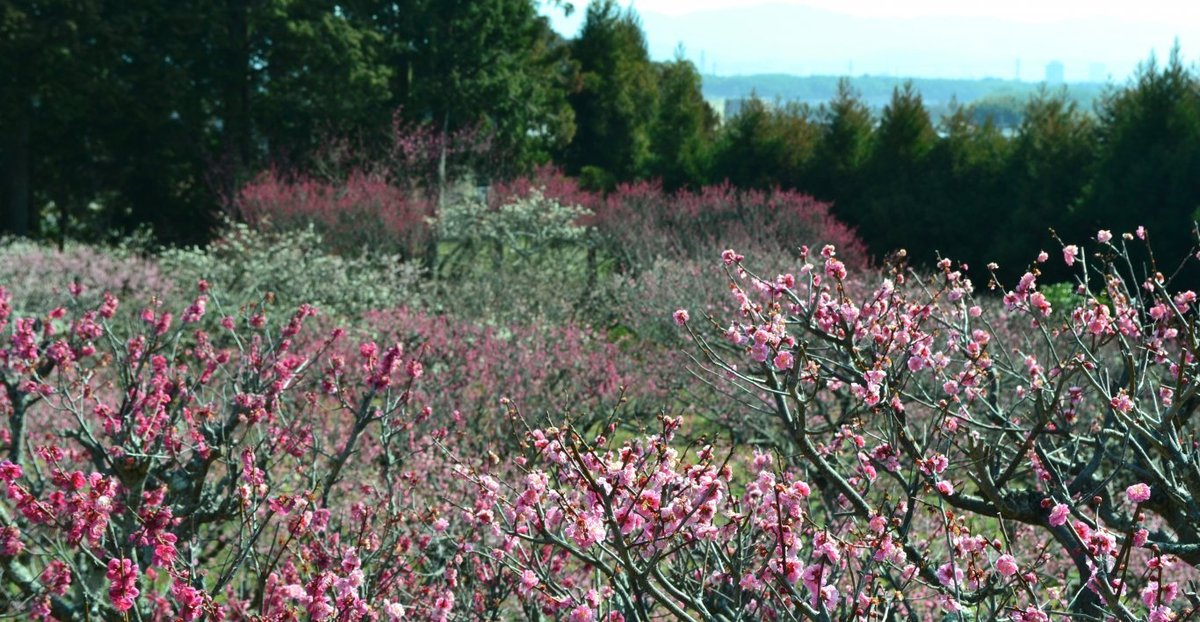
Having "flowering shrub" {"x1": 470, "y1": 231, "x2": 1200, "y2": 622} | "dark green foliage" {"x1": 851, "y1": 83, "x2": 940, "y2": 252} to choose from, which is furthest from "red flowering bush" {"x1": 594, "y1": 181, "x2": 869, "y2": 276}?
"flowering shrub" {"x1": 470, "y1": 231, "x2": 1200, "y2": 622}

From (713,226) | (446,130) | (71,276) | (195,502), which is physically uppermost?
(446,130)

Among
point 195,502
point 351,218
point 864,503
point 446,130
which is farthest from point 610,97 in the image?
point 864,503

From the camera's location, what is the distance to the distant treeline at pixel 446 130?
14.2 meters

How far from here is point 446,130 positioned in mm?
21578

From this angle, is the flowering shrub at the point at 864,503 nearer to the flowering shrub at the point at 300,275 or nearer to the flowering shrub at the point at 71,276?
the flowering shrub at the point at 300,275

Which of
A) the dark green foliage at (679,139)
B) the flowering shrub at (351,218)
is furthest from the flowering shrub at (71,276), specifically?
the dark green foliage at (679,139)

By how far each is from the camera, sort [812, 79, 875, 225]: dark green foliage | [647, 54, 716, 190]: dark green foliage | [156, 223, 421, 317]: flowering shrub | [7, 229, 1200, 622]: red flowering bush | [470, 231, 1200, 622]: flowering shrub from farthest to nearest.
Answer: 1. [647, 54, 716, 190]: dark green foliage
2. [812, 79, 875, 225]: dark green foliage
3. [156, 223, 421, 317]: flowering shrub
4. [7, 229, 1200, 622]: red flowering bush
5. [470, 231, 1200, 622]: flowering shrub

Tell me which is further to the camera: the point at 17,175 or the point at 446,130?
the point at 446,130

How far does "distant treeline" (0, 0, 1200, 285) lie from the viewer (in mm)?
14164

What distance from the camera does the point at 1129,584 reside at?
442cm

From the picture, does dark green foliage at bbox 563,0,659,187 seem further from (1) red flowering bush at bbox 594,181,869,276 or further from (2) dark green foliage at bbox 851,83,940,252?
(1) red flowering bush at bbox 594,181,869,276

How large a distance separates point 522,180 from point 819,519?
1091cm

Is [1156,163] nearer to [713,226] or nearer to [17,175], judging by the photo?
[713,226]

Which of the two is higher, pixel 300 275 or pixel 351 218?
pixel 351 218
